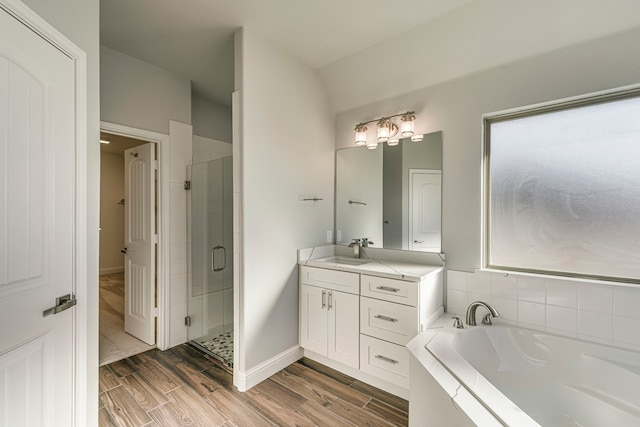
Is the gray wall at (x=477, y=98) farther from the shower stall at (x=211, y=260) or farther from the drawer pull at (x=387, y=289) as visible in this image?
the shower stall at (x=211, y=260)

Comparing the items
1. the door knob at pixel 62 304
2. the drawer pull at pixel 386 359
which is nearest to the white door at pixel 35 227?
the door knob at pixel 62 304

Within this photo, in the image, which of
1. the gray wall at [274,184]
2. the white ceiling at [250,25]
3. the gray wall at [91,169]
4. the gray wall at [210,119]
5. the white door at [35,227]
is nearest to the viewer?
the white door at [35,227]

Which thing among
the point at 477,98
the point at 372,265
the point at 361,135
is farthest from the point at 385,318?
the point at 477,98

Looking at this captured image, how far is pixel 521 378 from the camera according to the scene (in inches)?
67.6

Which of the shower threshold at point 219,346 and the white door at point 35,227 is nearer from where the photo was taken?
the white door at point 35,227

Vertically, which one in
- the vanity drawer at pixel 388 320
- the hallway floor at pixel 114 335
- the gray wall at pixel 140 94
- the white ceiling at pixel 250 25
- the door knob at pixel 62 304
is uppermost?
the white ceiling at pixel 250 25

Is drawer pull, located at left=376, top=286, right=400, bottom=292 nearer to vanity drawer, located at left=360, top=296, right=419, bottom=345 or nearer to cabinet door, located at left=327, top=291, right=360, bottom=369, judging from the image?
vanity drawer, located at left=360, top=296, right=419, bottom=345

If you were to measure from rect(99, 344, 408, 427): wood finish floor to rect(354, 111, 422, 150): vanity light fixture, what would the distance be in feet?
6.74

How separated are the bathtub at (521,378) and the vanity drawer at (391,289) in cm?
25

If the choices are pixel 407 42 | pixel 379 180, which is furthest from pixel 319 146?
pixel 407 42

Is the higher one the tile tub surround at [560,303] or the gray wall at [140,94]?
the gray wall at [140,94]

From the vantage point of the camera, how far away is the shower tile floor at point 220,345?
2584 mm

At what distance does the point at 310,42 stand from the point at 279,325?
2384 millimetres

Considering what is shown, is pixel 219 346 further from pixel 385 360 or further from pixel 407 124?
pixel 407 124
